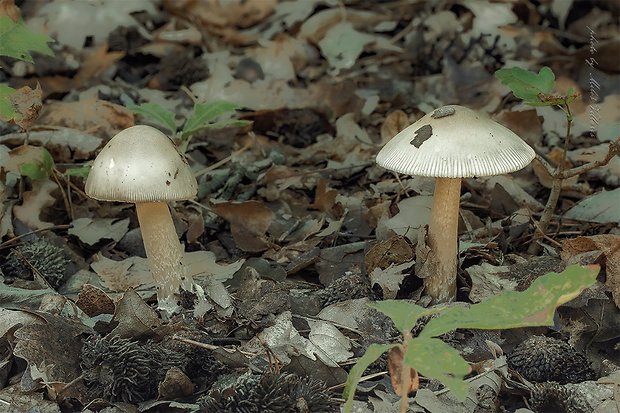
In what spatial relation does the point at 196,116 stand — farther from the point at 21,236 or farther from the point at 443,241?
the point at 443,241

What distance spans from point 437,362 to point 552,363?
0.98m

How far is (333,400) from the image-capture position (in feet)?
7.21

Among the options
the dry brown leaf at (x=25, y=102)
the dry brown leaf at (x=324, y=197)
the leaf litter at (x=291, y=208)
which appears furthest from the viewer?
the dry brown leaf at (x=324, y=197)

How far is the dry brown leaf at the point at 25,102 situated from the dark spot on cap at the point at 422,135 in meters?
1.86

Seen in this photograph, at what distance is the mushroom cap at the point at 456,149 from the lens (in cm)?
232

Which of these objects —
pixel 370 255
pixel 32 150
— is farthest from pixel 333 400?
pixel 32 150

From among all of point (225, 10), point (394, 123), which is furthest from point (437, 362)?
point (225, 10)

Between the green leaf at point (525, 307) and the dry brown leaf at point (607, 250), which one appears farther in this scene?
the dry brown leaf at point (607, 250)

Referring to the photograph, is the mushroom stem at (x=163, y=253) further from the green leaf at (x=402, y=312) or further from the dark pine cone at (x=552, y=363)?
the dark pine cone at (x=552, y=363)

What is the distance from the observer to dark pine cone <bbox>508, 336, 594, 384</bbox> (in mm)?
2312

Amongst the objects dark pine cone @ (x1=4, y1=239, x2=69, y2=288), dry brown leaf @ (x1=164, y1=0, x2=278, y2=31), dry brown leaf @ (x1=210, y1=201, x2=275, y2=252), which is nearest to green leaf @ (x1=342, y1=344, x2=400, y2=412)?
dry brown leaf @ (x1=210, y1=201, x2=275, y2=252)

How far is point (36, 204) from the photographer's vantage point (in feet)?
11.0

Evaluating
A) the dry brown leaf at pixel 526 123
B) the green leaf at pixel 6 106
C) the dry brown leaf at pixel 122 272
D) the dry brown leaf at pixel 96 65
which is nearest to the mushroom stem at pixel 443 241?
the dry brown leaf at pixel 122 272

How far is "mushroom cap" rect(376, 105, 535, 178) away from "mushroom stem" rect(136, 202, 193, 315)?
1083 millimetres
